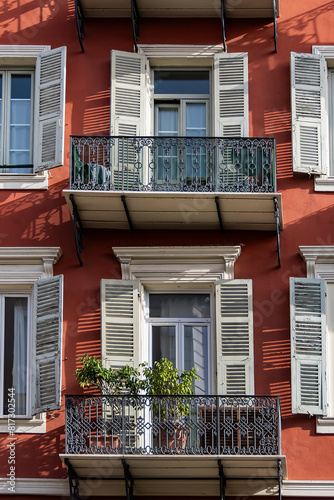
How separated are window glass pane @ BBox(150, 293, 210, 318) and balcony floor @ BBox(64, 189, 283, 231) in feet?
3.40

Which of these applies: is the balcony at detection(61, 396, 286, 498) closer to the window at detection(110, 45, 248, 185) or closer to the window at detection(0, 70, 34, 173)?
the window at detection(110, 45, 248, 185)

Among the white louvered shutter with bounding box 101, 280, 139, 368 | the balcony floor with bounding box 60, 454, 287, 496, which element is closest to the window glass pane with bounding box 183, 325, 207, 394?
the white louvered shutter with bounding box 101, 280, 139, 368

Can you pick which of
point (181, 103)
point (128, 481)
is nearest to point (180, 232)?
point (181, 103)

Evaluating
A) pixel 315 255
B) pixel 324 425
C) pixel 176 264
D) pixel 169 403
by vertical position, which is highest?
pixel 315 255

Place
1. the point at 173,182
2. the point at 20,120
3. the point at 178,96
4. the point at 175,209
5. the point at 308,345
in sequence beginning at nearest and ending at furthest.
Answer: the point at 308,345, the point at 175,209, the point at 173,182, the point at 20,120, the point at 178,96

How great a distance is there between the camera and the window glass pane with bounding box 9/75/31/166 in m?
21.4

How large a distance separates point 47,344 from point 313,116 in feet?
17.2

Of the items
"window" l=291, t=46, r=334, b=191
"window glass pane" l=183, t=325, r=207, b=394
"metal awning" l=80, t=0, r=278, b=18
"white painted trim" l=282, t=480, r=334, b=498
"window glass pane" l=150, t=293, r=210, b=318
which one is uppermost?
"metal awning" l=80, t=0, r=278, b=18

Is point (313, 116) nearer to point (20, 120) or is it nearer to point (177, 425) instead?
point (20, 120)

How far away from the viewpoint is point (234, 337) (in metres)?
20.1

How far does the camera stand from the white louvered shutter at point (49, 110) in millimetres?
20891

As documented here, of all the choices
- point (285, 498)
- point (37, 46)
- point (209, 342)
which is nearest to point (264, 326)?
point (209, 342)

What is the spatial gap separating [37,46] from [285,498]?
7775mm

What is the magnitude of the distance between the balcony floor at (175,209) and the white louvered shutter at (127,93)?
4.55 feet
